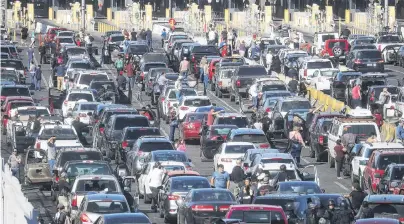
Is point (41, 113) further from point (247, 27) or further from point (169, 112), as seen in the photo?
point (247, 27)

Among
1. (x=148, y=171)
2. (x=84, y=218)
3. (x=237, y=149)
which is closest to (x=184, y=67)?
(x=237, y=149)

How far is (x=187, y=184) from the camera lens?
38312 millimetres

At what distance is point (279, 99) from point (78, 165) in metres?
14.9

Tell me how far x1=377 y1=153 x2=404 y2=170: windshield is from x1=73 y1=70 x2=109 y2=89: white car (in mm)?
25057

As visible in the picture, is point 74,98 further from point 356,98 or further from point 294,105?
point 356,98

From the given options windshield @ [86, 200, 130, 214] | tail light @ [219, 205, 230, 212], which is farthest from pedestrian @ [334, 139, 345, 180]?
windshield @ [86, 200, 130, 214]

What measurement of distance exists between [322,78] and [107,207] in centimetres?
3145

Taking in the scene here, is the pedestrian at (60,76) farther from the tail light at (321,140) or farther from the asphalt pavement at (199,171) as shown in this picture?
the tail light at (321,140)

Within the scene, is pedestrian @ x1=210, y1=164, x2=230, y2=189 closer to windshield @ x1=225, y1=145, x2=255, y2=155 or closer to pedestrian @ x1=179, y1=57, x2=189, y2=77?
windshield @ x1=225, y1=145, x2=255, y2=155

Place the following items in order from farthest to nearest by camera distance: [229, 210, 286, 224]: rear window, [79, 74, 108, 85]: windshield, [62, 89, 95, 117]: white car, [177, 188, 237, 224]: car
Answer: [79, 74, 108, 85]: windshield, [62, 89, 95, 117]: white car, [177, 188, 237, 224]: car, [229, 210, 286, 224]: rear window

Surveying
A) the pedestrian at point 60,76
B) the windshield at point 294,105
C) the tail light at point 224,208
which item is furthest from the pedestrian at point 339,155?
the pedestrian at point 60,76

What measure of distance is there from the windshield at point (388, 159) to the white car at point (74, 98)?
2015 centimetres

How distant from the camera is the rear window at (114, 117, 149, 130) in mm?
50562

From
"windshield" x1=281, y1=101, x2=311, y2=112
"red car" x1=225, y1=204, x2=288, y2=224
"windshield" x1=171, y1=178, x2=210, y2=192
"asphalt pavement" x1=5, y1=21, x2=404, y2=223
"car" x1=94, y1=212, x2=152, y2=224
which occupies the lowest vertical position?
"asphalt pavement" x1=5, y1=21, x2=404, y2=223
